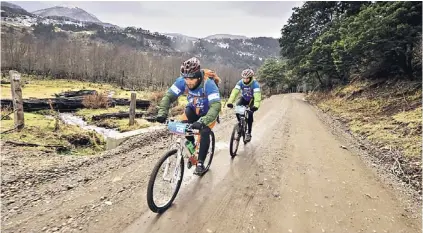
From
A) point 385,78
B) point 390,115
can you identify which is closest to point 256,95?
point 390,115

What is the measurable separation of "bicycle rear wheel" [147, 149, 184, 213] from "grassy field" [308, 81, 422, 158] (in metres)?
7.25

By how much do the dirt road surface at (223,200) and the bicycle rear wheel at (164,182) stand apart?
173 mm

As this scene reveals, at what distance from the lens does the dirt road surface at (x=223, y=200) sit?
4.05 metres

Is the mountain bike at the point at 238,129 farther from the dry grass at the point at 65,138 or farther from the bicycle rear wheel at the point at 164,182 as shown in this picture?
the dry grass at the point at 65,138

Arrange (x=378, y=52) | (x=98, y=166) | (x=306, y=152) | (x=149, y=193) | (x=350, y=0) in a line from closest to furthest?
(x=149, y=193)
(x=98, y=166)
(x=306, y=152)
(x=378, y=52)
(x=350, y=0)

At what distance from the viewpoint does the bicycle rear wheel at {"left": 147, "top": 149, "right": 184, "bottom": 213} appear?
13.1 feet

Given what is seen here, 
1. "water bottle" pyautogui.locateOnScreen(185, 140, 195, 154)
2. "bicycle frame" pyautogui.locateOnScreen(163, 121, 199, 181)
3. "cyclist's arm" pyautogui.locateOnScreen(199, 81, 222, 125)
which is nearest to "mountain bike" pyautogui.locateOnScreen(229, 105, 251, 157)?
"water bottle" pyautogui.locateOnScreen(185, 140, 195, 154)

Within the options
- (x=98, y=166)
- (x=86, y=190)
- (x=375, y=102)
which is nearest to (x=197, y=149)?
(x=86, y=190)

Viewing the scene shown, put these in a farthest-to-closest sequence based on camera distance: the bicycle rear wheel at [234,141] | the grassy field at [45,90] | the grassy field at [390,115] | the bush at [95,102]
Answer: the grassy field at [45,90], the bush at [95,102], the grassy field at [390,115], the bicycle rear wheel at [234,141]

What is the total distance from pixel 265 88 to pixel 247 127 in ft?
215

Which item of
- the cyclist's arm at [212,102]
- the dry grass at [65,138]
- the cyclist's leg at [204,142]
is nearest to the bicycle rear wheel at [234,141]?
the cyclist's leg at [204,142]

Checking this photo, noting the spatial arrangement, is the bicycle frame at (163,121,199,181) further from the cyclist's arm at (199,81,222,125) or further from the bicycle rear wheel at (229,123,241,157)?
the bicycle rear wheel at (229,123,241,157)

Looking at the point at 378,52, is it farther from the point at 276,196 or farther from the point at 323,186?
the point at 276,196

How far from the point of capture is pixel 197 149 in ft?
16.9
